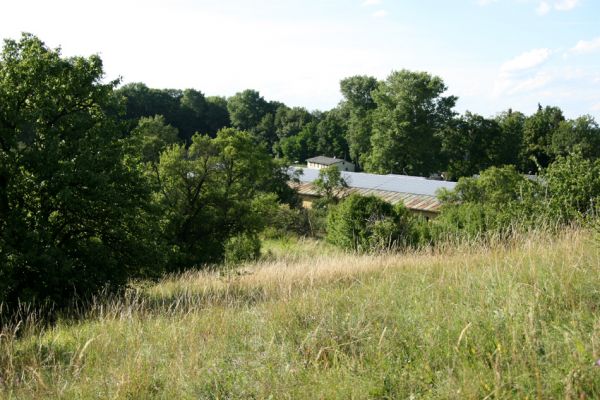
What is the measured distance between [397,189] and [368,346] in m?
41.4

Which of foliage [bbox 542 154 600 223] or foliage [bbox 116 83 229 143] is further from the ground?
foliage [bbox 116 83 229 143]

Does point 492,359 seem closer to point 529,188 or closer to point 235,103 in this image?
point 529,188

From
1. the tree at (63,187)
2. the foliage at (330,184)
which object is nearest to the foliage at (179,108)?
the foliage at (330,184)

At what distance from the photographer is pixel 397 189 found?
145ft

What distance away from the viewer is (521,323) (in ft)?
11.4

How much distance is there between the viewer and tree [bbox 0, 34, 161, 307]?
11477 mm

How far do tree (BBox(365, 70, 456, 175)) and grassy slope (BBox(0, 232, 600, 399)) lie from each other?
5020 centimetres

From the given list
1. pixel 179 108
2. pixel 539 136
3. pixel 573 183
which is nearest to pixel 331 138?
pixel 179 108

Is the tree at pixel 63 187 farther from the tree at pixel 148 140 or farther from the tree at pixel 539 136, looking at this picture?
the tree at pixel 539 136

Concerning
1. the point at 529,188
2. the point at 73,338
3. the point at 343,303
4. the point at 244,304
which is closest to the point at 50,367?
the point at 73,338

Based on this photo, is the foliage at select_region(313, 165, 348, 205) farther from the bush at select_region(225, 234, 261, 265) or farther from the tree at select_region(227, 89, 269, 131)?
the tree at select_region(227, 89, 269, 131)

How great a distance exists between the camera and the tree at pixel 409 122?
54.5 m

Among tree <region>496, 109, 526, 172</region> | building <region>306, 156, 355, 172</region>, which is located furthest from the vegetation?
building <region>306, 156, 355, 172</region>

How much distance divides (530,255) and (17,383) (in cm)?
495
